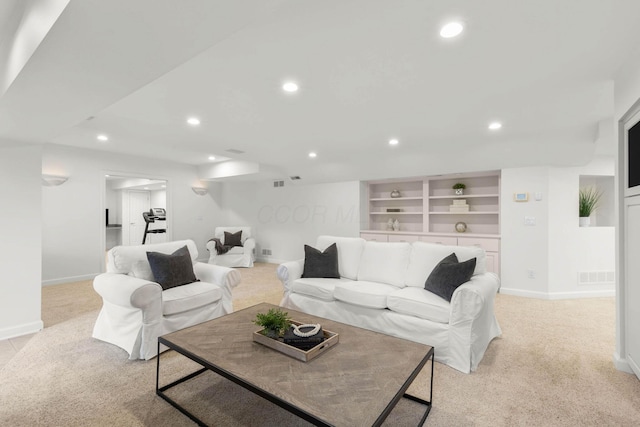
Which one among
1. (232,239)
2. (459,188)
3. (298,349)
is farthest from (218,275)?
(459,188)

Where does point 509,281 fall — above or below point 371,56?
below

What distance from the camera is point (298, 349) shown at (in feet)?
5.66

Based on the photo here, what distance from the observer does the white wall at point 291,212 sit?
6.26 m

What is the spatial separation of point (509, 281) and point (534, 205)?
3.92 feet

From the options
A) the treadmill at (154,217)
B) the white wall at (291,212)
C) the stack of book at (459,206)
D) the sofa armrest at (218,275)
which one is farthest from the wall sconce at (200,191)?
the stack of book at (459,206)

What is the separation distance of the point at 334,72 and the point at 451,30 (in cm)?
85

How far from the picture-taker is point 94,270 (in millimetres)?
5469

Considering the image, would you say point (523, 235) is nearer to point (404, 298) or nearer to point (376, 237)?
point (376, 237)

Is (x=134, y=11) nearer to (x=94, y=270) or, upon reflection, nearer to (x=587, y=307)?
(x=587, y=307)

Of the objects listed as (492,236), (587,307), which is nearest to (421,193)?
(492,236)

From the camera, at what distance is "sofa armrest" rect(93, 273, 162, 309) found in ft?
7.87

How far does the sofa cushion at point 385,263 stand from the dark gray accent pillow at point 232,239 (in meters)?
4.07

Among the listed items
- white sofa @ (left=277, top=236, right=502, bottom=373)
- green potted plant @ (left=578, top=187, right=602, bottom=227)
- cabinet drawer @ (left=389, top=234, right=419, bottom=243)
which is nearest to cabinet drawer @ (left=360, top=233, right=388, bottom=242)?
cabinet drawer @ (left=389, top=234, right=419, bottom=243)

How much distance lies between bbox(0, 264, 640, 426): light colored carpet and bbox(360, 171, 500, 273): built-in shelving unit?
7.02 feet
